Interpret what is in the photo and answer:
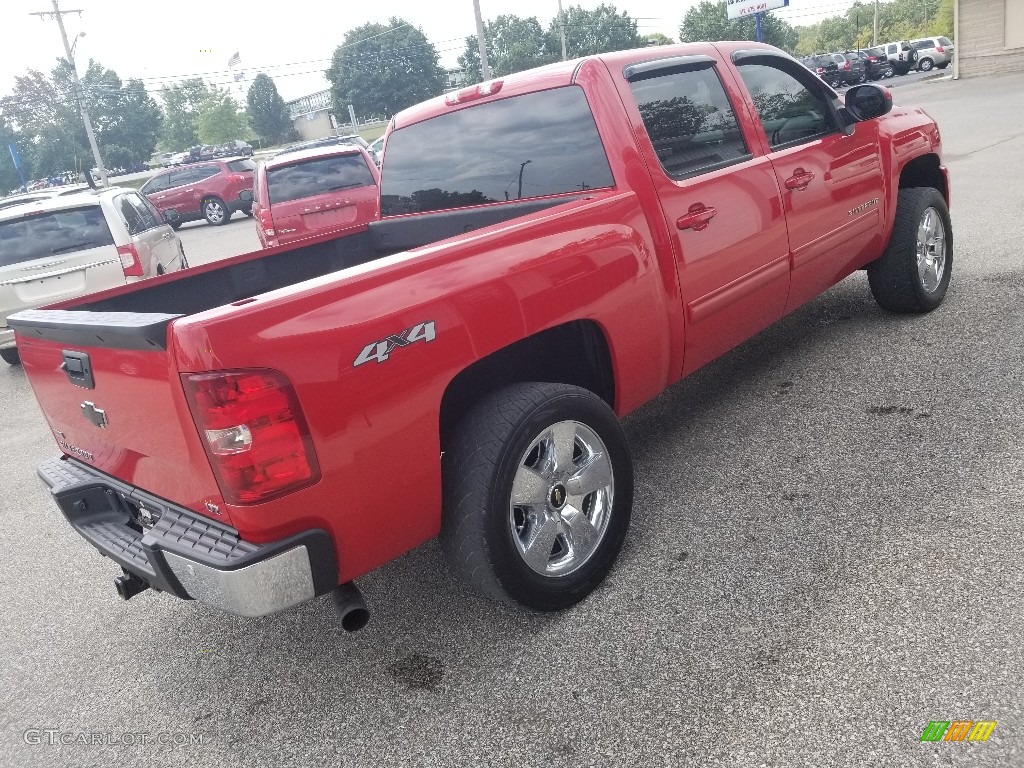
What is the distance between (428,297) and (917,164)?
167 inches

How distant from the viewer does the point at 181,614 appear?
333 cm

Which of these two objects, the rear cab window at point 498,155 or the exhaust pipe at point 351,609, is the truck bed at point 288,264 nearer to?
the rear cab window at point 498,155

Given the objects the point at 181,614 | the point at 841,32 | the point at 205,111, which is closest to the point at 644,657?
the point at 181,614

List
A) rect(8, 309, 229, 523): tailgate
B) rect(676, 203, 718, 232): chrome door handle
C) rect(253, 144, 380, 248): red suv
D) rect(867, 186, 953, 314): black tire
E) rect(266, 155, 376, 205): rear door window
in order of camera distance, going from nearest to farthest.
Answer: rect(8, 309, 229, 523): tailgate
rect(676, 203, 718, 232): chrome door handle
rect(867, 186, 953, 314): black tire
rect(253, 144, 380, 248): red suv
rect(266, 155, 376, 205): rear door window

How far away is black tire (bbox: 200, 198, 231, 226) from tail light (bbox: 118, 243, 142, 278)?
51.1 feet

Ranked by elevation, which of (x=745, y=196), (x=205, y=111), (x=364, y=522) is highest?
(x=205, y=111)

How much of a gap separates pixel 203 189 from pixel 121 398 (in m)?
22.0

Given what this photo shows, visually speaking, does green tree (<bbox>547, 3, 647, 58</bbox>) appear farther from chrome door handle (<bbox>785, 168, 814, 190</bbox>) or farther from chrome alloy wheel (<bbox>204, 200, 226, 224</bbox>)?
chrome door handle (<bbox>785, 168, 814, 190</bbox>)

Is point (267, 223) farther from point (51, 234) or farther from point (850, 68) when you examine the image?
point (850, 68)

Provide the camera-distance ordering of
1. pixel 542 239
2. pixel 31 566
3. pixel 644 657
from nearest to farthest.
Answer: pixel 644 657 < pixel 542 239 < pixel 31 566

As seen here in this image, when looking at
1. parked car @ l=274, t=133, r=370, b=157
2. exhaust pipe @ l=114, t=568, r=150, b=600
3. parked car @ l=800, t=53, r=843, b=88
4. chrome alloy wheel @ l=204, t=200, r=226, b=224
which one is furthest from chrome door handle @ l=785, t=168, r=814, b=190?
parked car @ l=800, t=53, r=843, b=88

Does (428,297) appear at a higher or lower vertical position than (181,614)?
higher

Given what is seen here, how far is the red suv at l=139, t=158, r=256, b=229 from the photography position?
73.1 ft

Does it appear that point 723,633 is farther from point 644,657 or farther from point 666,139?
point 666,139
